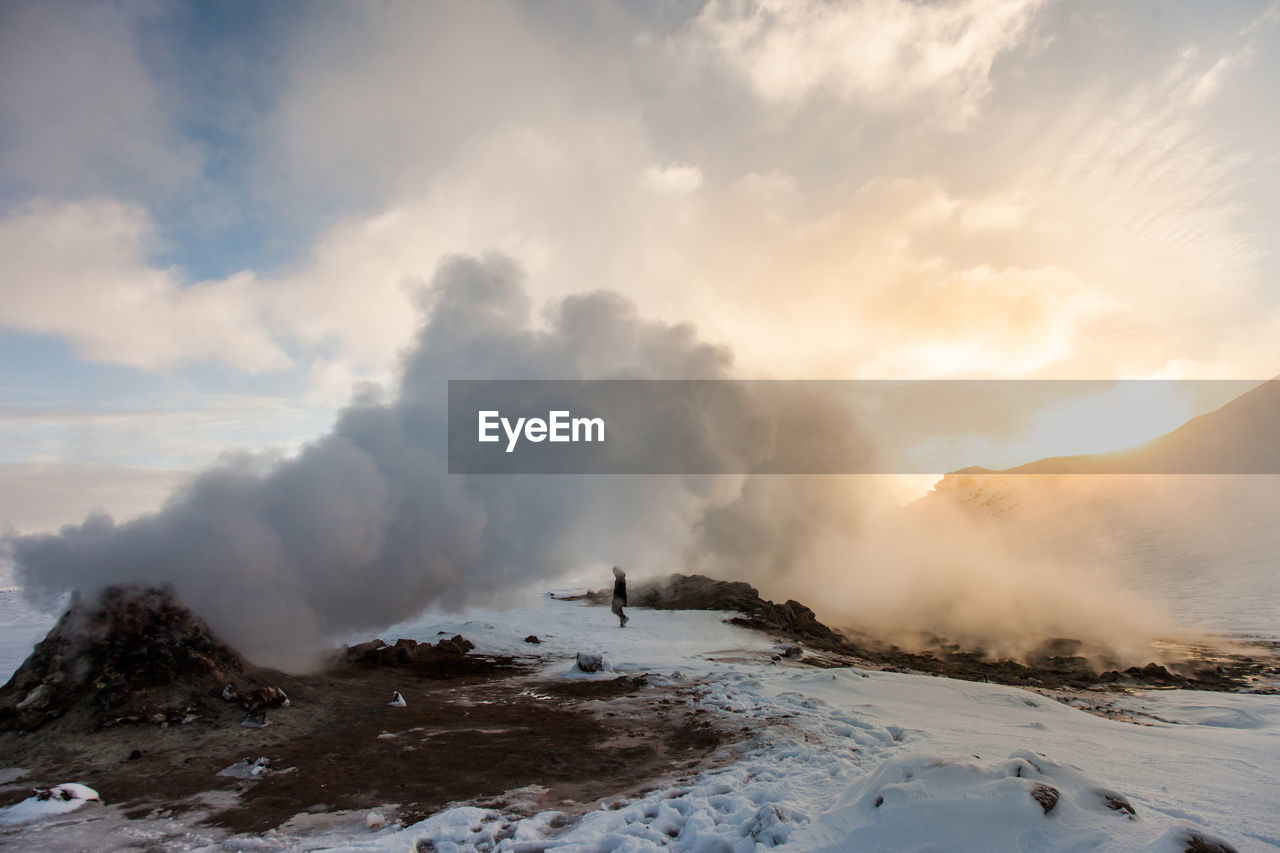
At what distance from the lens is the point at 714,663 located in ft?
44.9

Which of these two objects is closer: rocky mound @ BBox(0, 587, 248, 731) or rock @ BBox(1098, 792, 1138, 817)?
rock @ BBox(1098, 792, 1138, 817)

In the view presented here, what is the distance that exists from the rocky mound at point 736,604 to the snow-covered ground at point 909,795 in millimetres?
10443

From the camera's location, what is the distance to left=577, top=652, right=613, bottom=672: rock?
43.0 ft

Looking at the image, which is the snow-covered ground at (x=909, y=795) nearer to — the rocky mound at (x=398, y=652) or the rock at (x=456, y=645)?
the rocky mound at (x=398, y=652)

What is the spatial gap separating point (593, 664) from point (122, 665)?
325 inches

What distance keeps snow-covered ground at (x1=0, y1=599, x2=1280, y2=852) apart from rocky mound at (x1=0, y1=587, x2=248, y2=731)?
1.97 metres

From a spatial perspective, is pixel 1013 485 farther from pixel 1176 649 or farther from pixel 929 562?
pixel 1176 649

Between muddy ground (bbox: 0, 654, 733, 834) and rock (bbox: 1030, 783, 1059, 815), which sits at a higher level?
rock (bbox: 1030, 783, 1059, 815)

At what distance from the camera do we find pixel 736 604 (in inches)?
917

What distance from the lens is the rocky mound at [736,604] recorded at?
20.1 metres

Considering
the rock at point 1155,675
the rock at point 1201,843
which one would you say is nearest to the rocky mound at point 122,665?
the rock at point 1201,843

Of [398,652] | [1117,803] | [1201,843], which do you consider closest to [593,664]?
[398,652]

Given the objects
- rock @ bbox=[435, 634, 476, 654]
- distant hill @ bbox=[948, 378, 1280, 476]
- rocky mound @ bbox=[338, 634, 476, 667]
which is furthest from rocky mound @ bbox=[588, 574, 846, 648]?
distant hill @ bbox=[948, 378, 1280, 476]

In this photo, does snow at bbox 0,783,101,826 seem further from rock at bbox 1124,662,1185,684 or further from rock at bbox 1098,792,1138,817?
rock at bbox 1124,662,1185,684
